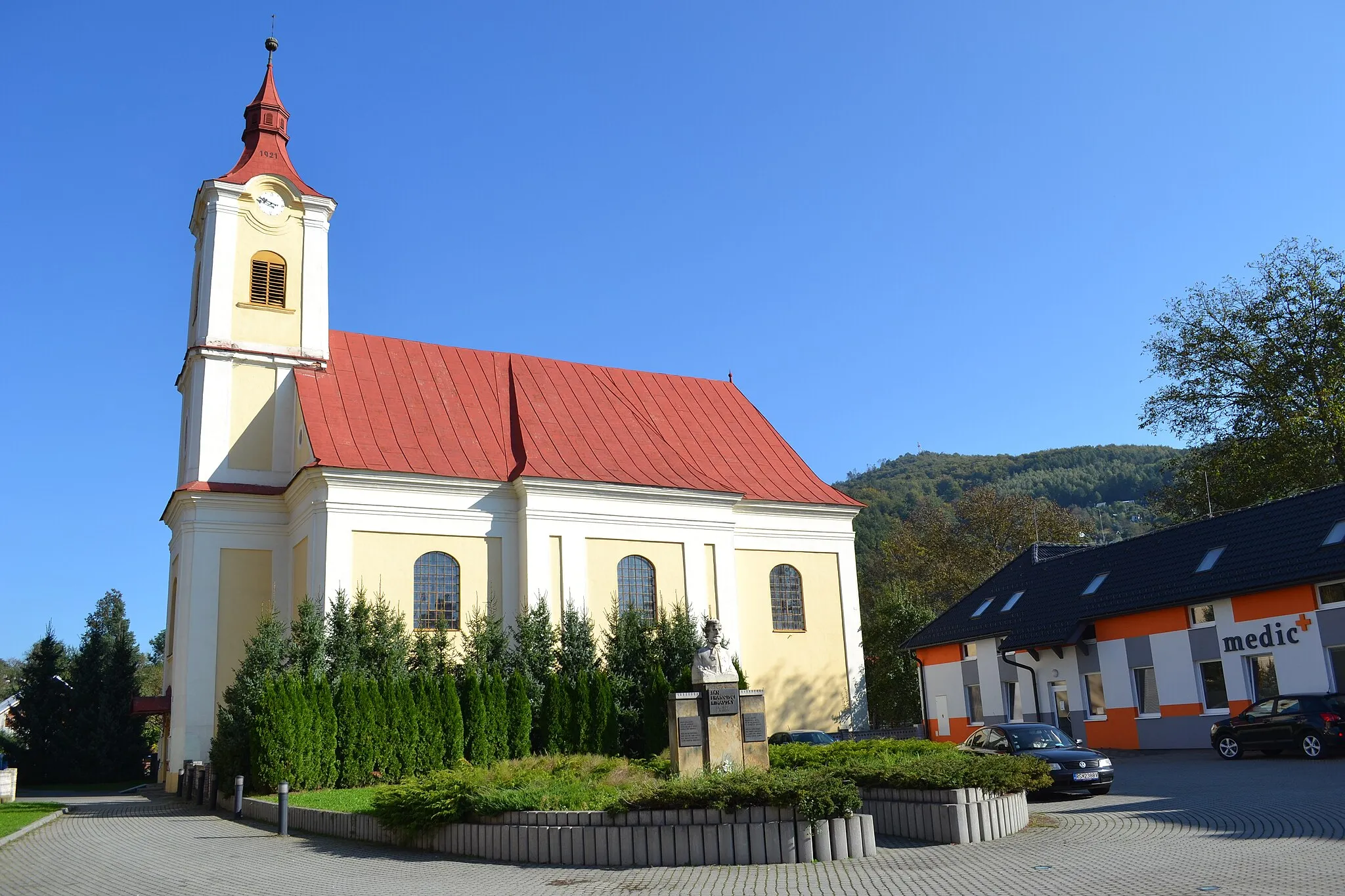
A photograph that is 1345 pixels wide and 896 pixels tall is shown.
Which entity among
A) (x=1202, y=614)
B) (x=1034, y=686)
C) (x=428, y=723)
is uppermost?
(x=1202, y=614)

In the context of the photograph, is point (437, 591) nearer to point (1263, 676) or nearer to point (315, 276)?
point (315, 276)

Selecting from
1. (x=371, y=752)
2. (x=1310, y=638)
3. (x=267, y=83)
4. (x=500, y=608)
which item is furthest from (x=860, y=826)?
(x=267, y=83)

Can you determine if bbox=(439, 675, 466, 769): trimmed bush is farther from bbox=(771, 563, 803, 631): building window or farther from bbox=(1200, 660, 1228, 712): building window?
bbox=(1200, 660, 1228, 712): building window

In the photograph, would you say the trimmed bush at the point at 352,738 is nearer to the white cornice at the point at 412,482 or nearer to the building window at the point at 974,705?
the white cornice at the point at 412,482

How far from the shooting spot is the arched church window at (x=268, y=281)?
32.2 meters

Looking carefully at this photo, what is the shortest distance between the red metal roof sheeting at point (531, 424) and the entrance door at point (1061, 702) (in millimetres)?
9211

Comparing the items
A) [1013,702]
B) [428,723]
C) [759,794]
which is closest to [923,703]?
[1013,702]

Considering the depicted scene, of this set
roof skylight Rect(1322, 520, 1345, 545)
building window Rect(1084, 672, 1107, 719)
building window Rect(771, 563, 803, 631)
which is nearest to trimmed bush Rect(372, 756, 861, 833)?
roof skylight Rect(1322, 520, 1345, 545)

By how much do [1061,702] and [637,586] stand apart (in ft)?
38.8

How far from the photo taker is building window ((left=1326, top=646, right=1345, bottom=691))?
21875 millimetres

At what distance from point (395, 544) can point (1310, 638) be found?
838 inches

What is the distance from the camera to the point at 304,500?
2891 centimetres

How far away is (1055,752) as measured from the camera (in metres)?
16.9

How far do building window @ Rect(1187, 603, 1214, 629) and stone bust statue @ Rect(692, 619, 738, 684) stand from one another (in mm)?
13331
